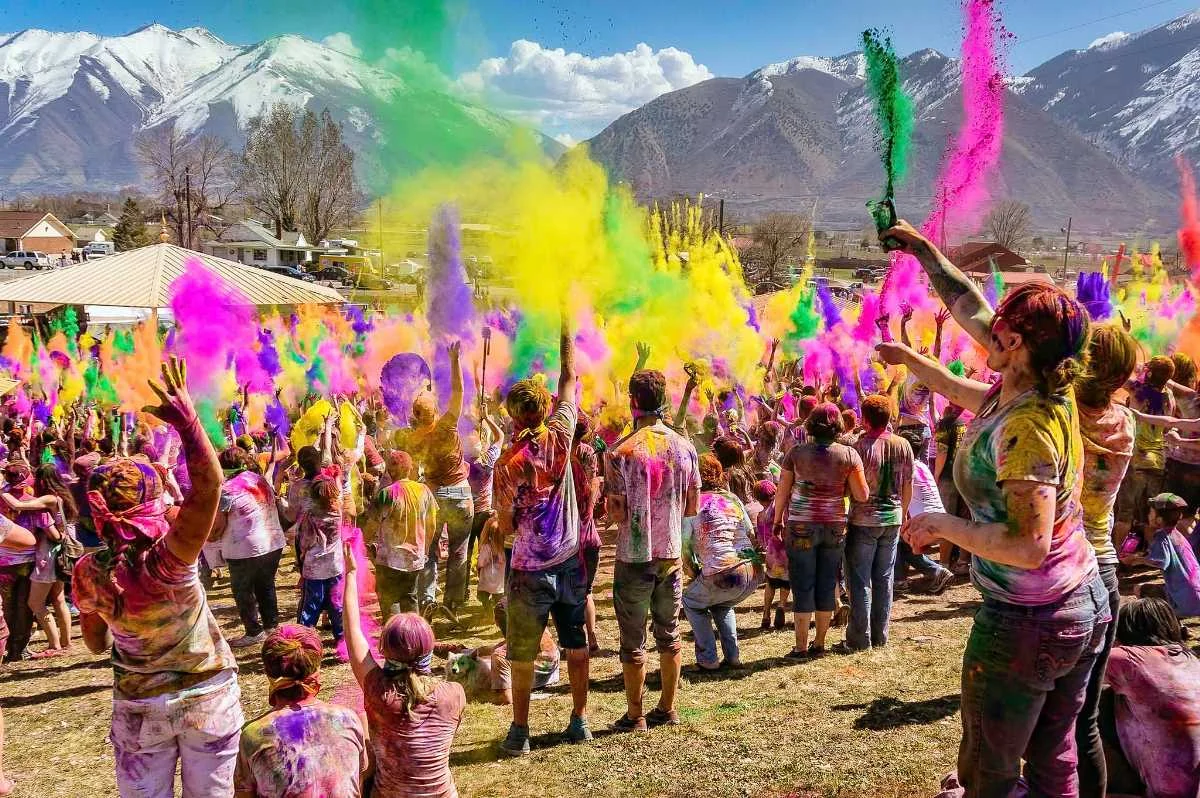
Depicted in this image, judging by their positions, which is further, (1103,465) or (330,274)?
(330,274)

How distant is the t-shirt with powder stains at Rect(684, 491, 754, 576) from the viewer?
5.43 metres

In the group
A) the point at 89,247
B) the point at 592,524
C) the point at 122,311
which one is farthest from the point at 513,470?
the point at 89,247

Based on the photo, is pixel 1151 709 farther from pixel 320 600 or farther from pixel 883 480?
pixel 320 600

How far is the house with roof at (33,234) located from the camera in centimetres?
7988

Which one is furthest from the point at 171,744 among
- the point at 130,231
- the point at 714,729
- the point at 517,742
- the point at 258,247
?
the point at 258,247

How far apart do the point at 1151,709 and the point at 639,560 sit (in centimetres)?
224

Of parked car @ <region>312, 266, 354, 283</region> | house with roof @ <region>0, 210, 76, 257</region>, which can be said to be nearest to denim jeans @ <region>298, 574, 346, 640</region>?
parked car @ <region>312, 266, 354, 283</region>

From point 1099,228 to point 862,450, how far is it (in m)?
170

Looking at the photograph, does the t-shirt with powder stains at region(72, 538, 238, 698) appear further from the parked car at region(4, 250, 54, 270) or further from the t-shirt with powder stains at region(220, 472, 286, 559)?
the parked car at region(4, 250, 54, 270)

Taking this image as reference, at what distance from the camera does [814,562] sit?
561cm

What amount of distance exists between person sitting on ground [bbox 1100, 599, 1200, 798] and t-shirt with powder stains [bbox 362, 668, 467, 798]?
2.56 metres

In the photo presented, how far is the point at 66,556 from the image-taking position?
6523 mm

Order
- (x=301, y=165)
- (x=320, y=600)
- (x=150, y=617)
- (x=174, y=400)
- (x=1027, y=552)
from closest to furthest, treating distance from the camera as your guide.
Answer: (x=1027, y=552)
(x=174, y=400)
(x=150, y=617)
(x=320, y=600)
(x=301, y=165)

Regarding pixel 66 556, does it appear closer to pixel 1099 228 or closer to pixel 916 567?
pixel 916 567
